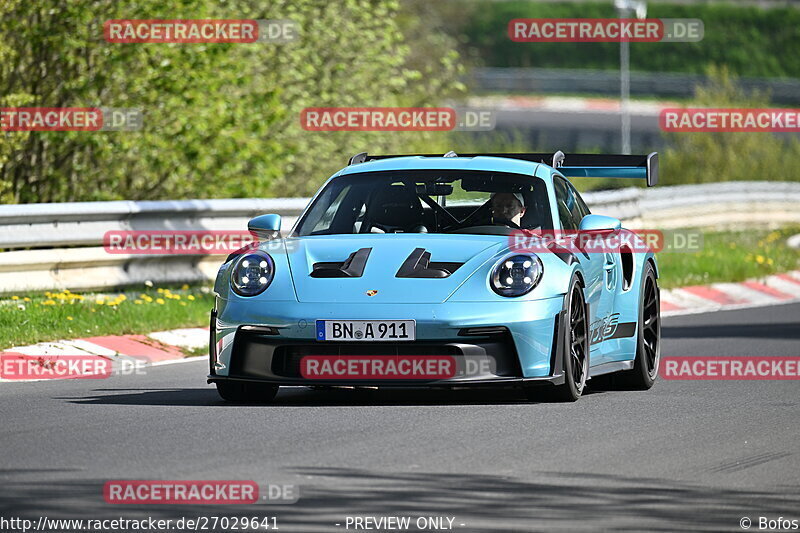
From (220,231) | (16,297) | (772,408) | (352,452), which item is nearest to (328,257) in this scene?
(352,452)

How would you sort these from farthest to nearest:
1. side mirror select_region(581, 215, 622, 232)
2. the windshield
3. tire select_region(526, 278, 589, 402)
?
the windshield
side mirror select_region(581, 215, 622, 232)
tire select_region(526, 278, 589, 402)

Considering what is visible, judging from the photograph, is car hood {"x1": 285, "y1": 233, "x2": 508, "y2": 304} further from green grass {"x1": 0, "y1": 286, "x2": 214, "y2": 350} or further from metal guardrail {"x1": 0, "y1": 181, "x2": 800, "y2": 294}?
metal guardrail {"x1": 0, "y1": 181, "x2": 800, "y2": 294}

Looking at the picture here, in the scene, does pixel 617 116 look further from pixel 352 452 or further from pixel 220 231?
pixel 352 452

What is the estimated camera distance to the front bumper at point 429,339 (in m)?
9.06

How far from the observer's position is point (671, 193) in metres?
26.2

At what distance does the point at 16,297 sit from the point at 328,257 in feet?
16.6

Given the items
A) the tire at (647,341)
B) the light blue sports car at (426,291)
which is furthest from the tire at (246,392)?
the tire at (647,341)

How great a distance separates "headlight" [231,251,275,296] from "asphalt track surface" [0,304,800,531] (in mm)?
650

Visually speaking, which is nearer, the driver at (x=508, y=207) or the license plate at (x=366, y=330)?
the license plate at (x=366, y=330)

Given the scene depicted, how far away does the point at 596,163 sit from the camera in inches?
454

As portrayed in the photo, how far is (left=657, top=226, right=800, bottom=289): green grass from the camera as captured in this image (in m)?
20.6

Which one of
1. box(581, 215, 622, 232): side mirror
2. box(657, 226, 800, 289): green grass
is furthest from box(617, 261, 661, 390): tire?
box(657, 226, 800, 289): green grass

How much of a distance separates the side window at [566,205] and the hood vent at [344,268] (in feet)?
4.74

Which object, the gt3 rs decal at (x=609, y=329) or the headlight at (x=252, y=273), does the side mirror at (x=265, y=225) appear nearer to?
the headlight at (x=252, y=273)
